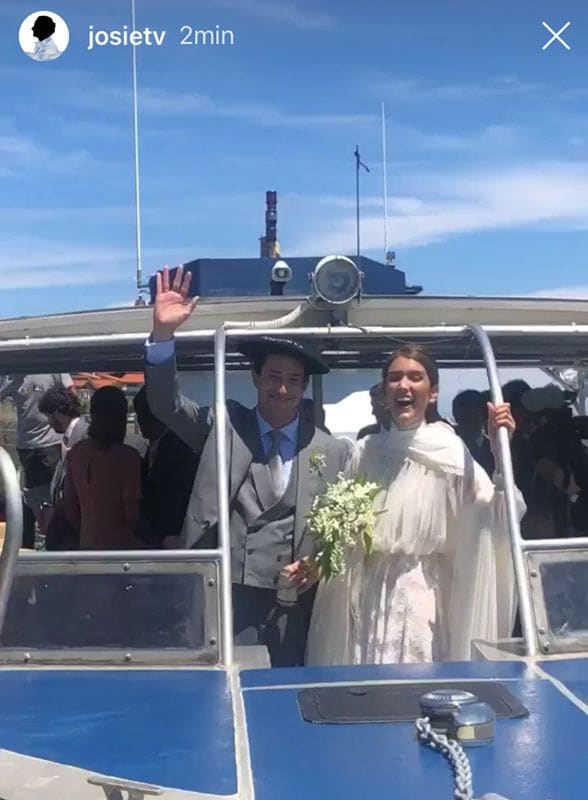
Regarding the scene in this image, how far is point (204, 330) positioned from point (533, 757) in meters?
2.01

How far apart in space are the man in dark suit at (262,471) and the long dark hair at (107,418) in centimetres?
75

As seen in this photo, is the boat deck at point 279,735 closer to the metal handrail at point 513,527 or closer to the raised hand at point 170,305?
the metal handrail at point 513,527

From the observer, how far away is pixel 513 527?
9.55 feet

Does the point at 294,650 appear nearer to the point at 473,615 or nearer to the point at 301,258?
the point at 473,615

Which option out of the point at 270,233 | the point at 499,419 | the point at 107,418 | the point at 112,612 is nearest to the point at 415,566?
the point at 499,419

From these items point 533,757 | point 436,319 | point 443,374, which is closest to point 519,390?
point 443,374

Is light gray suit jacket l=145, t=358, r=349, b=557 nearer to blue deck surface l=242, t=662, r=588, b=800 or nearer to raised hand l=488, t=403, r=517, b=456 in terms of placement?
raised hand l=488, t=403, r=517, b=456

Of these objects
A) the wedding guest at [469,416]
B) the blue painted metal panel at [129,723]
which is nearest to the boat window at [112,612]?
the blue painted metal panel at [129,723]

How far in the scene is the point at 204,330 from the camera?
11.6 feet

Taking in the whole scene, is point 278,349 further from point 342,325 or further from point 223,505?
point 223,505

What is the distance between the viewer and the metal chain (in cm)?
170

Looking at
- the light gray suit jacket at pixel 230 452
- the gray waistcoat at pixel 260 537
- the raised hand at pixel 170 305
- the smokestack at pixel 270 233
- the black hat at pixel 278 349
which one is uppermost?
the smokestack at pixel 270 233

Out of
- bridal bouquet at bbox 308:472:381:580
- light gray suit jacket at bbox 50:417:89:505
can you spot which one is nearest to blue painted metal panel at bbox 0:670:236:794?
bridal bouquet at bbox 308:472:381:580

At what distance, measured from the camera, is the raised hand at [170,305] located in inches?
126
